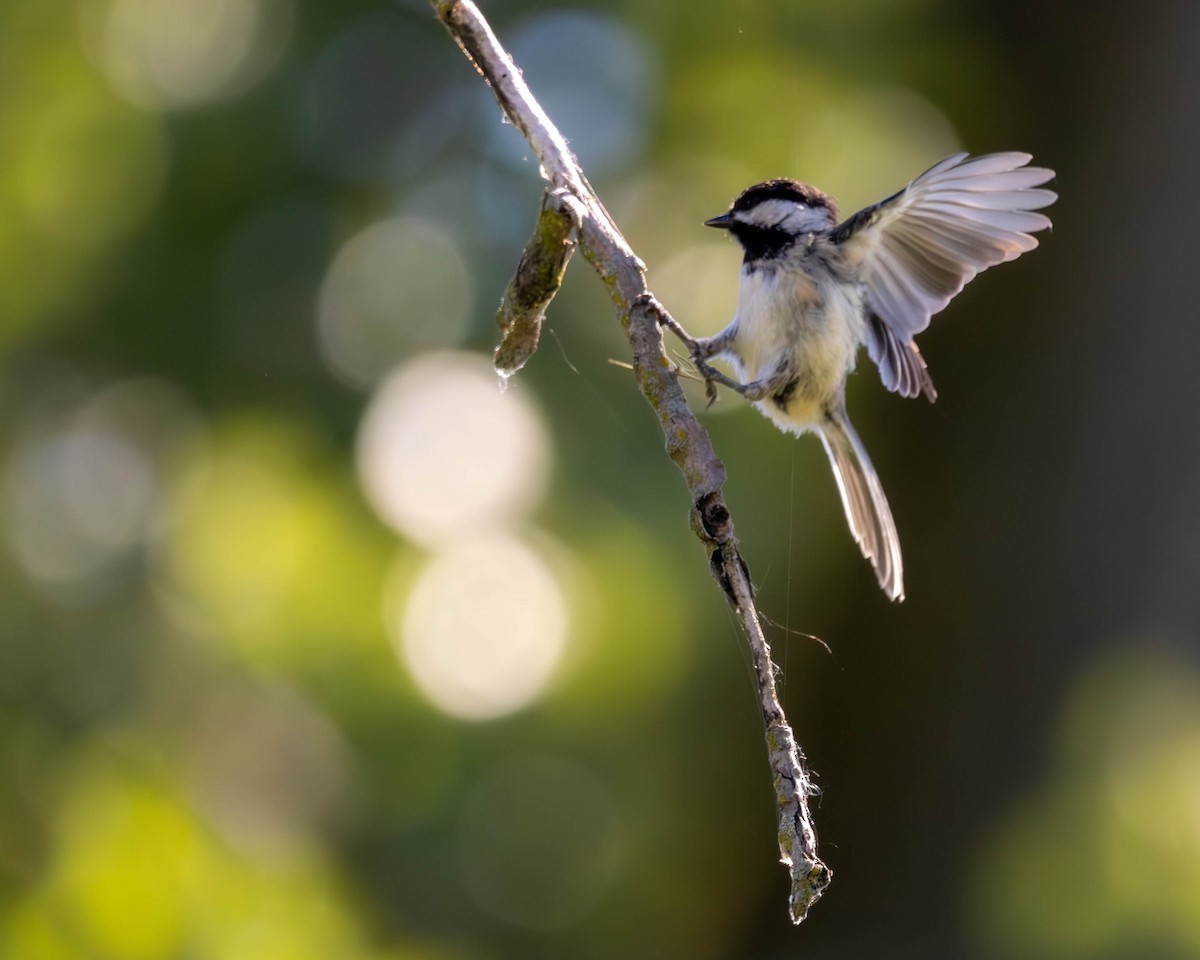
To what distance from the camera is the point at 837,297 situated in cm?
206

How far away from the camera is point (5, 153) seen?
10.1 feet

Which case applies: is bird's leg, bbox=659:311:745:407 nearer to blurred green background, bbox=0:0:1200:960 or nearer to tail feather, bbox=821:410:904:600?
tail feather, bbox=821:410:904:600

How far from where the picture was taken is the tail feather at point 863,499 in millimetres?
2061

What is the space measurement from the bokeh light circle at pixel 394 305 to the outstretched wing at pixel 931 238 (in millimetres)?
1792

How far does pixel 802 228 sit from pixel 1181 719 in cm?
219

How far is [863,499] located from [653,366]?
1.37 meters

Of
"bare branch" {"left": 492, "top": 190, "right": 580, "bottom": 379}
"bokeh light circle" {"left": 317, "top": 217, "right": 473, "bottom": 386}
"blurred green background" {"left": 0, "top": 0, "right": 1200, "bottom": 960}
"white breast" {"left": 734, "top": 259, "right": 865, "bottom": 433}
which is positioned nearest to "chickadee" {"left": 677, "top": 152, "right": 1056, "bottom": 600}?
"white breast" {"left": 734, "top": 259, "right": 865, "bottom": 433}

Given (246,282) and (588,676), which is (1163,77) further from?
(246,282)

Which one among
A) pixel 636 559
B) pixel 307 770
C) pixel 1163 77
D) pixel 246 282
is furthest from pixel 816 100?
pixel 307 770

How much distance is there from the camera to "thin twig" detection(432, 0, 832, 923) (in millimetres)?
850

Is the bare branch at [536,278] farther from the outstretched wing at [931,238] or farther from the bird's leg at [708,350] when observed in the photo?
the outstretched wing at [931,238]

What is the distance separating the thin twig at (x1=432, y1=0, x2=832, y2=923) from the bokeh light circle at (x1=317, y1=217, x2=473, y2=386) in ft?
8.52

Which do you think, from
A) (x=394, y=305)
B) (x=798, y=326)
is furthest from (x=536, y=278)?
(x=394, y=305)

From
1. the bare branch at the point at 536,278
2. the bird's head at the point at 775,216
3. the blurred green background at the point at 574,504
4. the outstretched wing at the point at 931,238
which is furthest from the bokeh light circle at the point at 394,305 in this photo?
the bare branch at the point at 536,278
